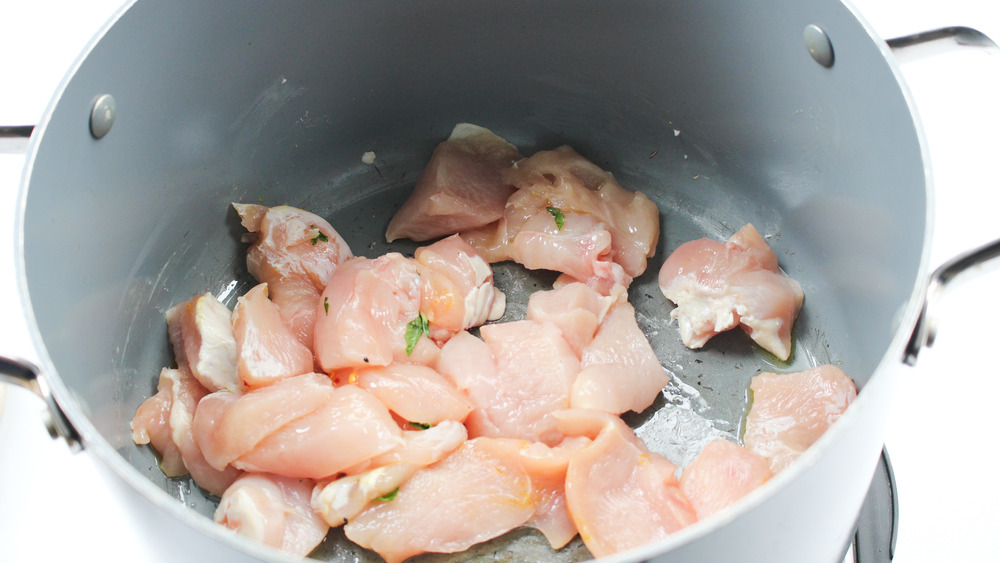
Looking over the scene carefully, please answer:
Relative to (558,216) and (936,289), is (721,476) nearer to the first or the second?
(936,289)

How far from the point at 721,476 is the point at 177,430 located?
3.39 feet

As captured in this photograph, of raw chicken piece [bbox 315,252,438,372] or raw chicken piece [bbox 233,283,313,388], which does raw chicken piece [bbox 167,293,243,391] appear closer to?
raw chicken piece [bbox 233,283,313,388]

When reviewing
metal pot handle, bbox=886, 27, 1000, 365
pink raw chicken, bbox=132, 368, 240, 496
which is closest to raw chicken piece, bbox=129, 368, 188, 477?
pink raw chicken, bbox=132, 368, 240, 496

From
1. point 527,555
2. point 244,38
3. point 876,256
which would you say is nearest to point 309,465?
point 527,555

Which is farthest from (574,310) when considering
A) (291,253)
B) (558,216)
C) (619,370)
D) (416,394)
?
(291,253)

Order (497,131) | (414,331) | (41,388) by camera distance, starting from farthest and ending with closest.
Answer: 1. (497,131)
2. (414,331)
3. (41,388)

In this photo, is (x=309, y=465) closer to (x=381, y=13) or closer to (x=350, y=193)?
(x=350, y=193)

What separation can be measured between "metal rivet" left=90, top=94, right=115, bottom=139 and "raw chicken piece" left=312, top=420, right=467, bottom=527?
2.53 ft

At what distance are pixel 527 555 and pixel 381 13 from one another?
47.5 inches

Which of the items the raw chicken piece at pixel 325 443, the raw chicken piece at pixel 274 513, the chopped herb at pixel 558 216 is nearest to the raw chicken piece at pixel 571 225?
the chopped herb at pixel 558 216

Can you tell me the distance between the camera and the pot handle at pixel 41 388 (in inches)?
45.8

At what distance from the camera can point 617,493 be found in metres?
1.54

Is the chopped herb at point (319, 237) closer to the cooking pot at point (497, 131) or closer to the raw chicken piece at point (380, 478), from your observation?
the cooking pot at point (497, 131)

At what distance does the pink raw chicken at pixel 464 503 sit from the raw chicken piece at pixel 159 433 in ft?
1.30
